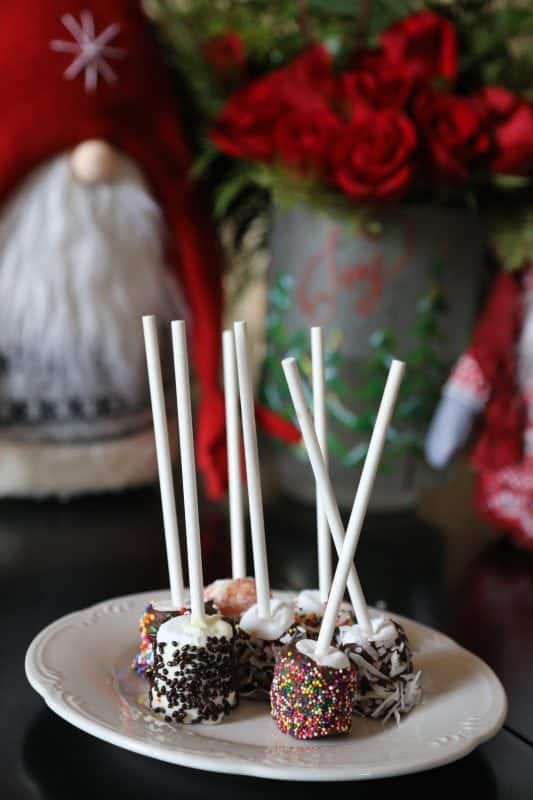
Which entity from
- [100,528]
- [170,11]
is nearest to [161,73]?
[170,11]

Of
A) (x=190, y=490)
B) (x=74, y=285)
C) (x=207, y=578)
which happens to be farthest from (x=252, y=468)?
(x=74, y=285)

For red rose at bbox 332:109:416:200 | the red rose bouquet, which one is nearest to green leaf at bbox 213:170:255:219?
the red rose bouquet

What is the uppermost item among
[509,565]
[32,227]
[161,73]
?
[161,73]

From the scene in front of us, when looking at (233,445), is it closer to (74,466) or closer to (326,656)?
(326,656)

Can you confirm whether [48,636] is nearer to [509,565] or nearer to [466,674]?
[466,674]

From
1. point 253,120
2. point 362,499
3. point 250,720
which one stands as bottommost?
point 250,720

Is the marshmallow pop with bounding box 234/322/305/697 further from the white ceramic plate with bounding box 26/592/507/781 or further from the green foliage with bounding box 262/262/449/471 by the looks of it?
the green foliage with bounding box 262/262/449/471

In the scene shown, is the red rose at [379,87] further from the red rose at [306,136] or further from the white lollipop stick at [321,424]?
the white lollipop stick at [321,424]
